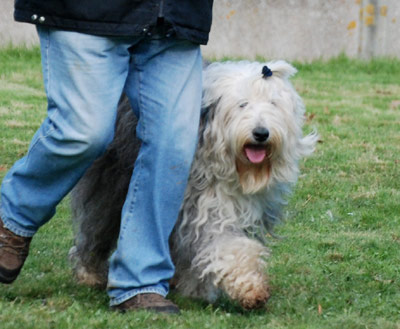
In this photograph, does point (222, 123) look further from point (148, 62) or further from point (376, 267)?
point (376, 267)

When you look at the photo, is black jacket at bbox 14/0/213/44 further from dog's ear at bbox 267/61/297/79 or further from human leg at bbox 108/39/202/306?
dog's ear at bbox 267/61/297/79

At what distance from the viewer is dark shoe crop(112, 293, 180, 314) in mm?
4262

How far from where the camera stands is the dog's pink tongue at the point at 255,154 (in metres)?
4.48

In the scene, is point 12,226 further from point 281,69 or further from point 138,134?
point 281,69

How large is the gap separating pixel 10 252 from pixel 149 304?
2.19 ft

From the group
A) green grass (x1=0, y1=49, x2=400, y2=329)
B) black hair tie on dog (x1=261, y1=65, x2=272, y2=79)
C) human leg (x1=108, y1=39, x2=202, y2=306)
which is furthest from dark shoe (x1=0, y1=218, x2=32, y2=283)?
black hair tie on dog (x1=261, y1=65, x2=272, y2=79)

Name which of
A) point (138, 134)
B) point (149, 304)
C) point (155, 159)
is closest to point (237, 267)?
point (149, 304)

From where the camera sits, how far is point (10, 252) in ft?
14.5

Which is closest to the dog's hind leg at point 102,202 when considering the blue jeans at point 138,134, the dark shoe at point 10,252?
the blue jeans at point 138,134

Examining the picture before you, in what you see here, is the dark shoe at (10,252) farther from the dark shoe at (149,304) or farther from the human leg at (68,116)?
the dark shoe at (149,304)

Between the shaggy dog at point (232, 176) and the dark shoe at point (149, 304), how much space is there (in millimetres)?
255

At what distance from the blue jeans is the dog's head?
0.63ft

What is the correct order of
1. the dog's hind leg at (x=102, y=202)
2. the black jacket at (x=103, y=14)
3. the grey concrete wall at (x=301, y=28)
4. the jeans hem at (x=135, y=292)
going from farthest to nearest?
the grey concrete wall at (x=301, y=28) → the dog's hind leg at (x=102, y=202) → the jeans hem at (x=135, y=292) → the black jacket at (x=103, y=14)

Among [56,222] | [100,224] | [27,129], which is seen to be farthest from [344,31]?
[100,224]
